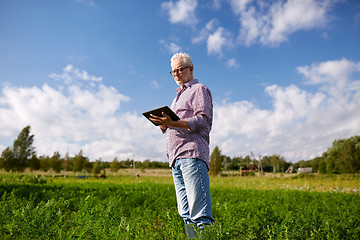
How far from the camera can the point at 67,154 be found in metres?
34.0

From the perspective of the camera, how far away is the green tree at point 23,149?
89.4 feet

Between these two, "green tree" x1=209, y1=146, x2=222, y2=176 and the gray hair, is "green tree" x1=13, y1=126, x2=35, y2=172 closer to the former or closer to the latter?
"green tree" x1=209, y1=146, x2=222, y2=176

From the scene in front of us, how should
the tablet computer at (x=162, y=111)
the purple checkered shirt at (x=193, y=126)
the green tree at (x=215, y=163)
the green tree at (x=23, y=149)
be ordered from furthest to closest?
1. the green tree at (x=215, y=163)
2. the green tree at (x=23, y=149)
3. the purple checkered shirt at (x=193, y=126)
4. the tablet computer at (x=162, y=111)

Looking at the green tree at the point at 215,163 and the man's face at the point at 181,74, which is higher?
the man's face at the point at 181,74

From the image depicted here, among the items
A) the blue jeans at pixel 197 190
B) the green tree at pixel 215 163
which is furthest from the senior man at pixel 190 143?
the green tree at pixel 215 163

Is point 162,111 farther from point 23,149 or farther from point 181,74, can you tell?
point 23,149

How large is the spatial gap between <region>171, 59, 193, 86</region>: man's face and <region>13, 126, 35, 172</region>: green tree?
3043cm

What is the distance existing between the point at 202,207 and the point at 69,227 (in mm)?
1993

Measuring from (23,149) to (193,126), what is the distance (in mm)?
31565

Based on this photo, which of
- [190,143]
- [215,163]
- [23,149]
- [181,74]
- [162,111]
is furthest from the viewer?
[215,163]

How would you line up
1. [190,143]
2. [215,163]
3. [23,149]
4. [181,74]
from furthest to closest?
[215,163], [23,149], [181,74], [190,143]

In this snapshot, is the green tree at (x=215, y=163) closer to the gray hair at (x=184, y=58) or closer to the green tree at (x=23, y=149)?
the green tree at (x=23, y=149)

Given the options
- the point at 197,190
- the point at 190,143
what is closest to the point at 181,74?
the point at 190,143

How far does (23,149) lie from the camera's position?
92.2ft
